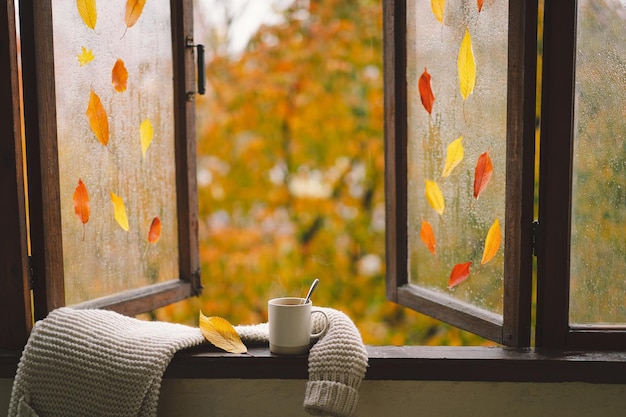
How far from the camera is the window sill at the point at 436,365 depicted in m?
1.17

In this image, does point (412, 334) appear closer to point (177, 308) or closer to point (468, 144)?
point (177, 308)

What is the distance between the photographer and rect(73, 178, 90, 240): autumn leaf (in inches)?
51.8

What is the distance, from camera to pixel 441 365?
1197mm

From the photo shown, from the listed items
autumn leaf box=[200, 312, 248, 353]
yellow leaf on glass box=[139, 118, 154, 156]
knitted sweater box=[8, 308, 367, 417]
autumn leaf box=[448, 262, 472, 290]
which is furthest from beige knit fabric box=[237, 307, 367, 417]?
yellow leaf on glass box=[139, 118, 154, 156]

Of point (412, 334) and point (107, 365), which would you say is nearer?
point (107, 365)

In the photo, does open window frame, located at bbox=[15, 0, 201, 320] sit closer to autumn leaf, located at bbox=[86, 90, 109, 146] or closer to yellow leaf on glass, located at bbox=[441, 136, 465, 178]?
autumn leaf, located at bbox=[86, 90, 109, 146]

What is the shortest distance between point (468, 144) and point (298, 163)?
66.1 inches

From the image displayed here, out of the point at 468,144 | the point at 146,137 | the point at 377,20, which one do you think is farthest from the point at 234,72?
the point at 468,144

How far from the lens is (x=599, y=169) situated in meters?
1.21

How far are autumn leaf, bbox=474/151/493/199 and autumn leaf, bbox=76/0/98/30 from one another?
0.91 meters

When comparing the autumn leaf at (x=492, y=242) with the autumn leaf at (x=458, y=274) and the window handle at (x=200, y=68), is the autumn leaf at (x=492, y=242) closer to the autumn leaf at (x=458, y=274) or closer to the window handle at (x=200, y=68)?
the autumn leaf at (x=458, y=274)

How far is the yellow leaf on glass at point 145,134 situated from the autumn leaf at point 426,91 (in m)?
0.66

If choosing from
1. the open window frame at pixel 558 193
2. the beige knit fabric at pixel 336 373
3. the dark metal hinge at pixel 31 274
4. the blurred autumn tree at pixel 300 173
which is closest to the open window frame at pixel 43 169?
the dark metal hinge at pixel 31 274

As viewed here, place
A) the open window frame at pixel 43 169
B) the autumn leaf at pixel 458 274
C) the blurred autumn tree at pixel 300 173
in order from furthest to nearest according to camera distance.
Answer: the blurred autumn tree at pixel 300 173 < the autumn leaf at pixel 458 274 < the open window frame at pixel 43 169
